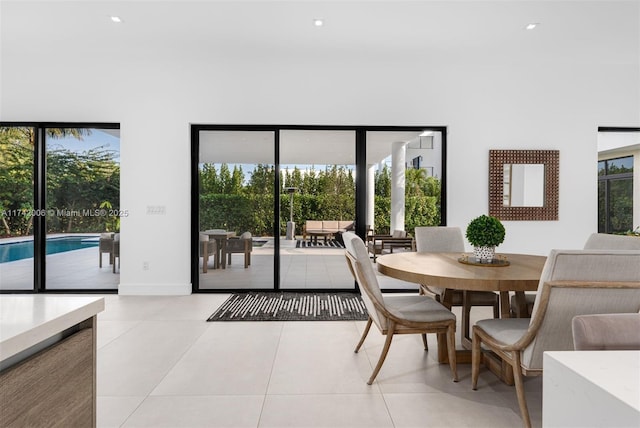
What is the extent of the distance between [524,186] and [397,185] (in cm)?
162

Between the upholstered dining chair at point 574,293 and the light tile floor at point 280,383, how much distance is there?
50cm

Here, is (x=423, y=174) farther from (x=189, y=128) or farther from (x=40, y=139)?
(x=40, y=139)

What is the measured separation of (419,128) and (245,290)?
10.4 ft

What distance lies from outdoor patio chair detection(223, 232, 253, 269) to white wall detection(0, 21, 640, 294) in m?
0.53

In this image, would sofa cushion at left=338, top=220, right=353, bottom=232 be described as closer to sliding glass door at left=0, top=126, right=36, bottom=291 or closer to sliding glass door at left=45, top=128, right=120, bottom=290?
sliding glass door at left=45, top=128, right=120, bottom=290

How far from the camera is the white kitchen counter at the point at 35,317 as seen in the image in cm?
74

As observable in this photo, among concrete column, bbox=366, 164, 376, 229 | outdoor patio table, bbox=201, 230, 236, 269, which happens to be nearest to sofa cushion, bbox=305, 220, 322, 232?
concrete column, bbox=366, 164, 376, 229

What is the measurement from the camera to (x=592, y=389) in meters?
0.61

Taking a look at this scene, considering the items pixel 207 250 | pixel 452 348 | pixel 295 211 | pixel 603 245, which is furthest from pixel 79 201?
pixel 603 245

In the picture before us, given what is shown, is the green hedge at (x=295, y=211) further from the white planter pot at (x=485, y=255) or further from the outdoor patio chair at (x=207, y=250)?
the white planter pot at (x=485, y=255)

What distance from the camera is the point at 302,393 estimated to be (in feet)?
7.01

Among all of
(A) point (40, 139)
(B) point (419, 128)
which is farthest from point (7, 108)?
(B) point (419, 128)

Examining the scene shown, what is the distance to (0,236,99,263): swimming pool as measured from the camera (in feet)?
14.6

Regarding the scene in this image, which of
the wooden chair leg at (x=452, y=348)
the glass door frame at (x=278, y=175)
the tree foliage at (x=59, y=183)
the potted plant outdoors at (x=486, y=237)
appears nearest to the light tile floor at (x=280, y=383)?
the wooden chair leg at (x=452, y=348)
